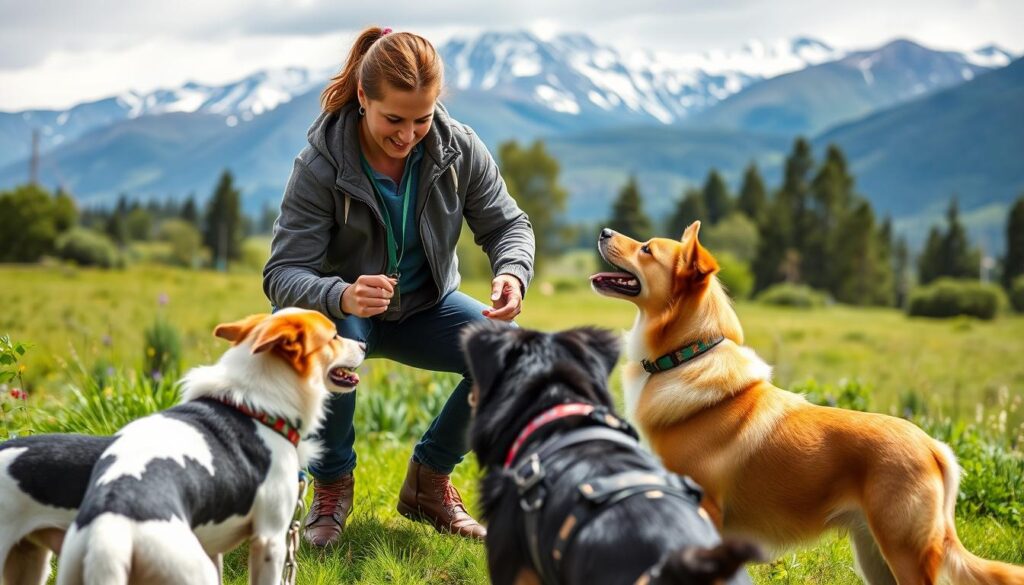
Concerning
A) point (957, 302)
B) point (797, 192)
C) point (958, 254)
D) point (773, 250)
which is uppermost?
point (957, 302)

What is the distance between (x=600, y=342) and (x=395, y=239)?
5.88 feet

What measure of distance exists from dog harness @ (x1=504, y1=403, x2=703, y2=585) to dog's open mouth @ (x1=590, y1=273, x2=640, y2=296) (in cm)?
149

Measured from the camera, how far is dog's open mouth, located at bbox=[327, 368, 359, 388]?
12.5ft

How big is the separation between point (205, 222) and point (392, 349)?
90288mm

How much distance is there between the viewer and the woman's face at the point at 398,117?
421 cm

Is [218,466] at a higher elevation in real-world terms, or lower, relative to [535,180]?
higher

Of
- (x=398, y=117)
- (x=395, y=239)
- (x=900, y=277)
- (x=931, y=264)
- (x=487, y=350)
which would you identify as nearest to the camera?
(x=487, y=350)

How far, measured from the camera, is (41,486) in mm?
3088

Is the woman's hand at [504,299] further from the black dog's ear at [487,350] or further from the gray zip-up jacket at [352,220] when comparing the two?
the black dog's ear at [487,350]

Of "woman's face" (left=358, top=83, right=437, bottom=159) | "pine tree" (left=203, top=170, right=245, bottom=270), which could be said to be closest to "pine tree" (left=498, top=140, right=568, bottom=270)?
"pine tree" (left=203, top=170, right=245, bottom=270)

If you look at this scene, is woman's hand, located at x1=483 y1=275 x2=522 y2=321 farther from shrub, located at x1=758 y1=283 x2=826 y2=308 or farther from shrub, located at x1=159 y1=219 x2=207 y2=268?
shrub, located at x1=159 y1=219 x2=207 y2=268

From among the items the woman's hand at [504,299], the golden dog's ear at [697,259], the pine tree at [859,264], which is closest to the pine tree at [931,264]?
the pine tree at [859,264]

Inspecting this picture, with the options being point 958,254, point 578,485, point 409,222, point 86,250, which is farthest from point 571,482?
point 958,254

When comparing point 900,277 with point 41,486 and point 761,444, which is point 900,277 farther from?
point 41,486
